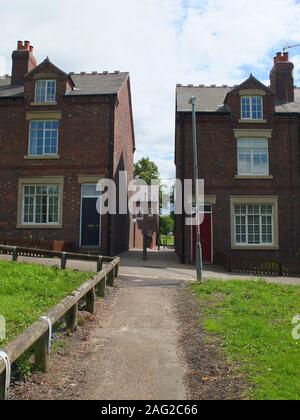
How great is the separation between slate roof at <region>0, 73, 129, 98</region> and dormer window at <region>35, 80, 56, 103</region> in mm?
955

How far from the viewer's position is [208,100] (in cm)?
2552

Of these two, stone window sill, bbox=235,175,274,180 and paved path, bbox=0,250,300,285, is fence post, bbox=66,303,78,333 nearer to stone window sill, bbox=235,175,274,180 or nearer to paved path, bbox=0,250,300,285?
paved path, bbox=0,250,300,285

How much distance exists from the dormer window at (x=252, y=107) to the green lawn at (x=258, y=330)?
12529 millimetres

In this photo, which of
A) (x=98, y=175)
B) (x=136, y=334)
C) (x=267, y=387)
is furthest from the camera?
(x=98, y=175)

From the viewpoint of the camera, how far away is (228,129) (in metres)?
23.5

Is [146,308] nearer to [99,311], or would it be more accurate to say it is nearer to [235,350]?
[99,311]

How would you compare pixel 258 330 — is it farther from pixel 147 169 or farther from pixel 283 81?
pixel 147 169

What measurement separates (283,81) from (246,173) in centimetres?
667

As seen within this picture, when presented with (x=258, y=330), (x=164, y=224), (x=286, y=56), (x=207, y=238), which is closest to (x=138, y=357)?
(x=258, y=330)

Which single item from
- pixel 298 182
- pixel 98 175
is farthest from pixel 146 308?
pixel 298 182

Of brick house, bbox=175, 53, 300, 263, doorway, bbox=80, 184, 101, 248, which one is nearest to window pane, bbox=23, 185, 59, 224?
doorway, bbox=80, 184, 101, 248
